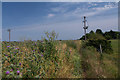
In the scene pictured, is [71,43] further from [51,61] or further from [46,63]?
[46,63]

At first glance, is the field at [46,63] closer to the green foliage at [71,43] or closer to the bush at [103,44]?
the green foliage at [71,43]

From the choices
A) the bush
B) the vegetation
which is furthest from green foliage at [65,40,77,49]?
the bush

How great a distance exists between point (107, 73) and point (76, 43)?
266 centimetres

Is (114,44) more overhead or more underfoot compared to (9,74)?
more overhead

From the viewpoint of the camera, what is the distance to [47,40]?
3.84 metres

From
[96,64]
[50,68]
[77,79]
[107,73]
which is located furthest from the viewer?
[96,64]

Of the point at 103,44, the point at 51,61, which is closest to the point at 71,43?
Result: the point at 103,44

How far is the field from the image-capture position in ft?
7.50

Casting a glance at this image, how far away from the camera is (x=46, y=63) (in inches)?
111

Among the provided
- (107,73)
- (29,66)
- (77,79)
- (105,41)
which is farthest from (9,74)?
(105,41)

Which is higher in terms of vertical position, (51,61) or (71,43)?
(71,43)

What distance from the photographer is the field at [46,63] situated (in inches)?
90.0

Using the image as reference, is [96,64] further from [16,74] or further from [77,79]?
[16,74]

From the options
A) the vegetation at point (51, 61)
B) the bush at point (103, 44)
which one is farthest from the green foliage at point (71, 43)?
the bush at point (103, 44)
